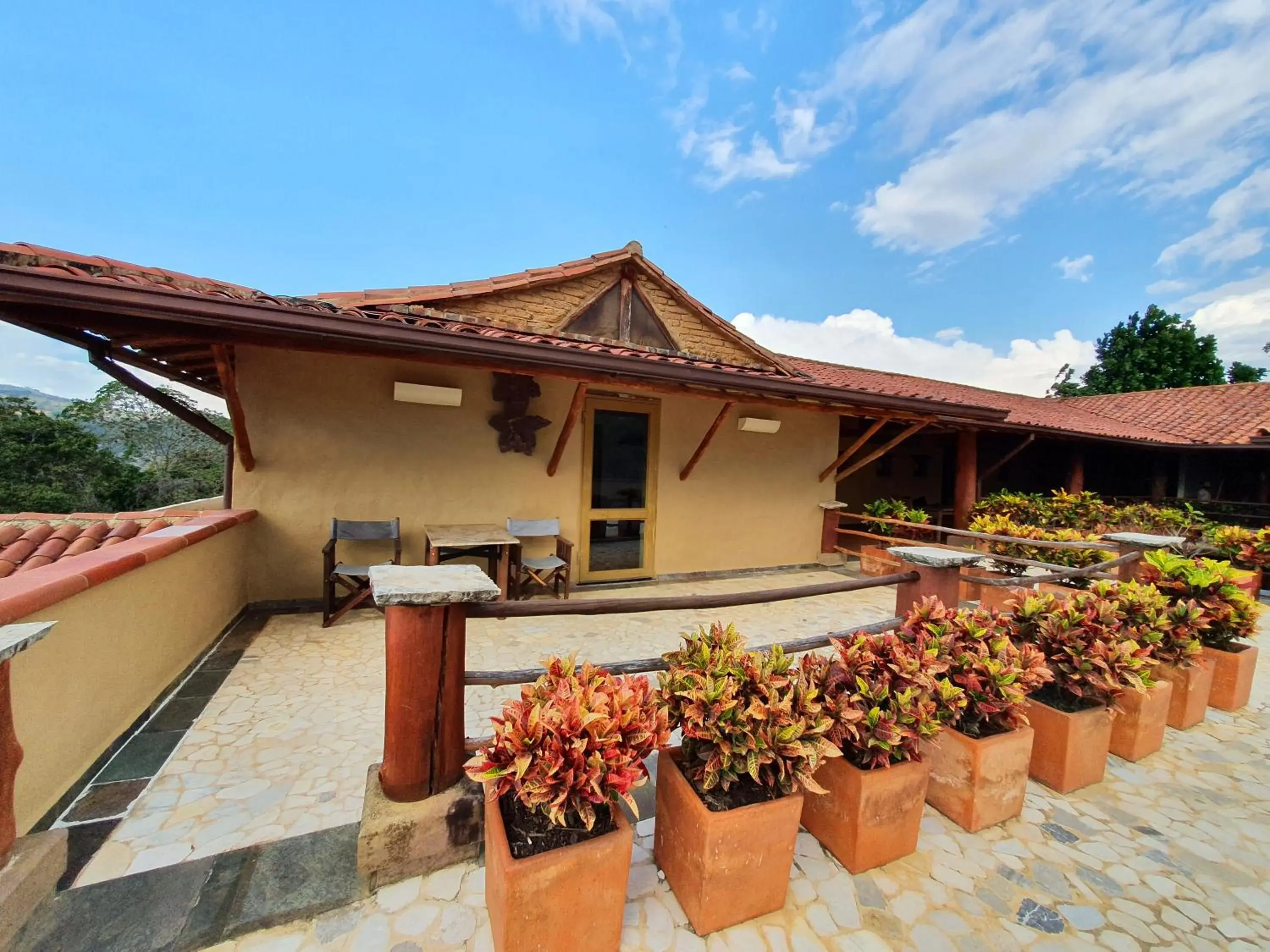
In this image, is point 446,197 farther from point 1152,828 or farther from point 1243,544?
point 1243,544

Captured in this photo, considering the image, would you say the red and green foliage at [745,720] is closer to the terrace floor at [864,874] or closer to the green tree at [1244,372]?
the terrace floor at [864,874]

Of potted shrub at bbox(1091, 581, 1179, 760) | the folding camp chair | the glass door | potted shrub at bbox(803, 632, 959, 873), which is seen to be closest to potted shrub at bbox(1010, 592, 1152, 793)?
potted shrub at bbox(1091, 581, 1179, 760)

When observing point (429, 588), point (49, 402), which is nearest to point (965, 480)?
point (429, 588)

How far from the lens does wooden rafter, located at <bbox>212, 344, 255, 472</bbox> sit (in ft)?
10.6

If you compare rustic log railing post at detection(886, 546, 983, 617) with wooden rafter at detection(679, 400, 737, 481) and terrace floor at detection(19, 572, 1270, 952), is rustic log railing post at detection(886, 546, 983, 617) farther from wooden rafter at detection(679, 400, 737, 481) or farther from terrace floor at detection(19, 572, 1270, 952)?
wooden rafter at detection(679, 400, 737, 481)

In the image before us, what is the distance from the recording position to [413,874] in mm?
1494

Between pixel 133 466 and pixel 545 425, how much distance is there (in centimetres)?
1542

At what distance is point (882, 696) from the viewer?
1.60 metres

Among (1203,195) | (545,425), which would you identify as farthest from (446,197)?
(1203,195)

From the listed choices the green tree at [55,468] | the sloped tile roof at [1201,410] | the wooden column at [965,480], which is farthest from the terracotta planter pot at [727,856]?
the green tree at [55,468]

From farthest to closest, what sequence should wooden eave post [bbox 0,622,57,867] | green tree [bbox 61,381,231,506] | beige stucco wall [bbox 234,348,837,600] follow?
green tree [bbox 61,381,231,506], beige stucco wall [bbox 234,348,837,600], wooden eave post [bbox 0,622,57,867]

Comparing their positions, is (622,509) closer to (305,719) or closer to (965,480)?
(305,719)

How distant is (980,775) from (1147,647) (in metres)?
1.48

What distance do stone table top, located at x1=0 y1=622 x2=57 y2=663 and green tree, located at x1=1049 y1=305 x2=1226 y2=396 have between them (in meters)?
26.9
